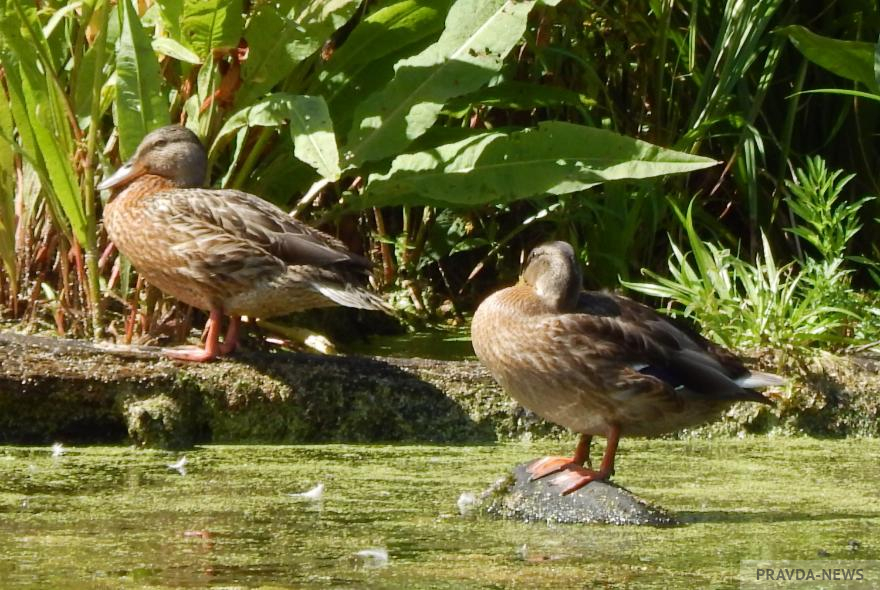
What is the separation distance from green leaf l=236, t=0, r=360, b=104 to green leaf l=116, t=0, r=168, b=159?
38cm

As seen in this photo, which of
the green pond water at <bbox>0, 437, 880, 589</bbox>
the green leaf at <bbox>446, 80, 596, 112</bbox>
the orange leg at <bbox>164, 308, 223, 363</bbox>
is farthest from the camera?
the green leaf at <bbox>446, 80, 596, 112</bbox>

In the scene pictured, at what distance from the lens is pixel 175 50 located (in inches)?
225

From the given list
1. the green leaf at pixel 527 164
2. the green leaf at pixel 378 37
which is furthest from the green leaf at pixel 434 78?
the green leaf at pixel 378 37

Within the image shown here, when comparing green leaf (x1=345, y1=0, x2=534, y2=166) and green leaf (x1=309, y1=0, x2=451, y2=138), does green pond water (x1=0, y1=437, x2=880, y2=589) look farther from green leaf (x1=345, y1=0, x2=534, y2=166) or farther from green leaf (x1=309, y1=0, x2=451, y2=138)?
green leaf (x1=309, y1=0, x2=451, y2=138)

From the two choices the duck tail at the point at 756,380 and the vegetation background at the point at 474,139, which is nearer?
the duck tail at the point at 756,380

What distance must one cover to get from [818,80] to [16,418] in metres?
4.18

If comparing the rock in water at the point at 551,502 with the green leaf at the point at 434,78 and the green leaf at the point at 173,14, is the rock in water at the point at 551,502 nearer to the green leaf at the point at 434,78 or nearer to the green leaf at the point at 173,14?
the green leaf at the point at 434,78

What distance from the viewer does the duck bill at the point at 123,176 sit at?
5801 mm

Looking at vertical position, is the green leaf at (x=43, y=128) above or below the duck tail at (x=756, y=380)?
above

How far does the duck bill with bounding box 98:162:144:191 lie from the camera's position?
5801 mm

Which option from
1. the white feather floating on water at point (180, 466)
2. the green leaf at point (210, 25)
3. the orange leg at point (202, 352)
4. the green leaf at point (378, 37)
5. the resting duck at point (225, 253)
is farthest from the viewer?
the green leaf at point (378, 37)

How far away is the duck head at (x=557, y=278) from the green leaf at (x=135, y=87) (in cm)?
203

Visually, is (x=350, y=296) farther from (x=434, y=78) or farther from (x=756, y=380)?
(x=756, y=380)

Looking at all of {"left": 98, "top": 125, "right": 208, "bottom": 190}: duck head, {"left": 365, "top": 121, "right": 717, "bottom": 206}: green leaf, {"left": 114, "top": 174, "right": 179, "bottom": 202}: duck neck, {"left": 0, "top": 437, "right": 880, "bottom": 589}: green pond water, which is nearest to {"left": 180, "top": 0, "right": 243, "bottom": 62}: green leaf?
{"left": 98, "top": 125, "right": 208, "bottom": 190}: duck head
